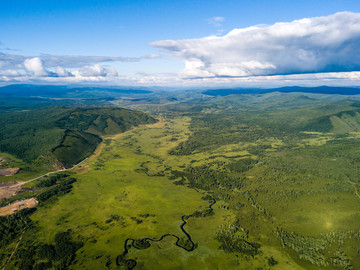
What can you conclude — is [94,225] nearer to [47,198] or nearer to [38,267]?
[38,267]

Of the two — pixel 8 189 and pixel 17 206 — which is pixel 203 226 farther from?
pixel 8 189

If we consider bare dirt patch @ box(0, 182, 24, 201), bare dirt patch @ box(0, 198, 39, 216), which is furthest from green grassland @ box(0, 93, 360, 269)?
bare dirt patch @ box(0, 182, 24, 201)

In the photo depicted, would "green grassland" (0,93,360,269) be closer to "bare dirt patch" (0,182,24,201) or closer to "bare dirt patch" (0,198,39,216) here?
"bare dirt patch" (0,198,39,216)

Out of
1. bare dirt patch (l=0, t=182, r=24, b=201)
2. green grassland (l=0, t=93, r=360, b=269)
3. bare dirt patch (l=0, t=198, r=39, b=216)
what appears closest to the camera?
green grassland (l=0, t=93, r=360, b=269)

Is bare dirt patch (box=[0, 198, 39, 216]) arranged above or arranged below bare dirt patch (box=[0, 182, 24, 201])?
below

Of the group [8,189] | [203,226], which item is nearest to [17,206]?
[8,189]

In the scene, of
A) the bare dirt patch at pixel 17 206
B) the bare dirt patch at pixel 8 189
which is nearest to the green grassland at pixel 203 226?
the bare dirt patch at pixel 17 206

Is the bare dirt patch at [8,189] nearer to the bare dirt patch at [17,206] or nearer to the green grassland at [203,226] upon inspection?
the bare dirt patch at [17,206]

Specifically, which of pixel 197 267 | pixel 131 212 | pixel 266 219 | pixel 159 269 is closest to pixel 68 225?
pixel 131 212

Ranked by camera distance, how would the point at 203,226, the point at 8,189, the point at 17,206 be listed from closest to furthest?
the point at 203,226, the point at 17,206, the point at 8,189

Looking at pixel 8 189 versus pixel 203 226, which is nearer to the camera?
pixel 203 226
